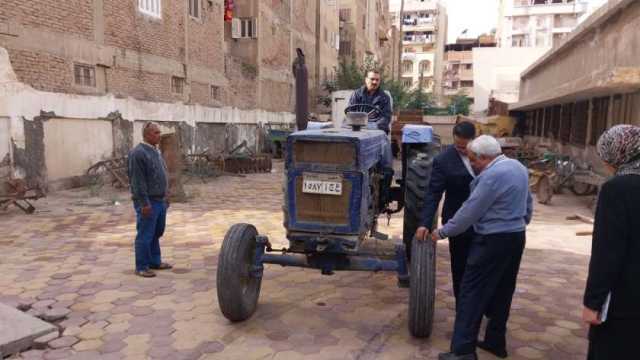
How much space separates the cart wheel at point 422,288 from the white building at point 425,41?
62592 mm

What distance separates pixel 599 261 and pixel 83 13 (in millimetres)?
12778

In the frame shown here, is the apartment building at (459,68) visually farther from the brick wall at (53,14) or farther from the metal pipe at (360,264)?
the metal pipe at (360,264)

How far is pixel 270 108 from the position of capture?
82.1 feet

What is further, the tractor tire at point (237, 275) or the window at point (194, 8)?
the window at point (194, 8)

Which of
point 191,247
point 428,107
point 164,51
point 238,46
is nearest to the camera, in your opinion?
point 191,247

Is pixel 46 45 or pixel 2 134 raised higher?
pixel 46 45

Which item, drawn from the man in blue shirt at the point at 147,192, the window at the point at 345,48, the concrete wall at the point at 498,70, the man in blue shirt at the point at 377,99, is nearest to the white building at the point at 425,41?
the concrete wall at the point at 498,70

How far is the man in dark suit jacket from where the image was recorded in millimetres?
4047

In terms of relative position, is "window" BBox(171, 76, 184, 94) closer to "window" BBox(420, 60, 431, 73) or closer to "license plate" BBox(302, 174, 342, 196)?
"license plate" BBox(302, 174, 342, 196)

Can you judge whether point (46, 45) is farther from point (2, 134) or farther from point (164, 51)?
point (164, 51)

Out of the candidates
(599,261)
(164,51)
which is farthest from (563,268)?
(164,51)

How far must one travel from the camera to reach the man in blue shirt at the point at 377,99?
5914 mm

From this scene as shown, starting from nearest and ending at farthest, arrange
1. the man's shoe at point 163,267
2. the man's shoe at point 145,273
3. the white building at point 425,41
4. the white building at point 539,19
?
the man's shoe at point 145,273 → the man's shoe at point 163,267 → the white building at point 539,19 → the white building at point 425,41

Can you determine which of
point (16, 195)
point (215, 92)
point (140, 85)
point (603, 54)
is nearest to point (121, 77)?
point (140, 85)
